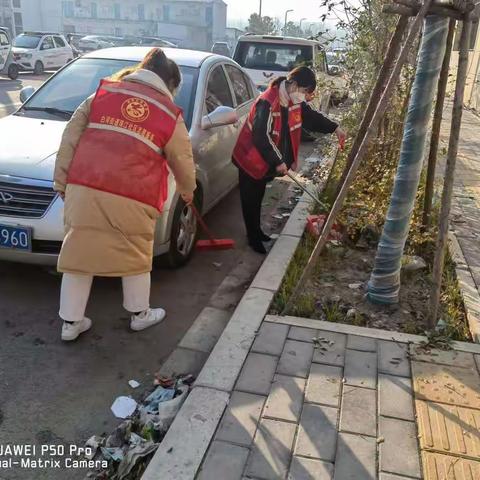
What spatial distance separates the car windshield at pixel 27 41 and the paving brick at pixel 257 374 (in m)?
21.1

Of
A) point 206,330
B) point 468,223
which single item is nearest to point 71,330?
point 206,330

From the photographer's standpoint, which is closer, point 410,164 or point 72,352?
point 72,352

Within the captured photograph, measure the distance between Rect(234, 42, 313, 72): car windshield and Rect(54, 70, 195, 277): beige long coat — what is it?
25.6 ft

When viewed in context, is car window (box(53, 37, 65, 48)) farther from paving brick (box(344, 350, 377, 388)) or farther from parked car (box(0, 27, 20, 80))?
paving brick (box(344, 350, 377, 388))

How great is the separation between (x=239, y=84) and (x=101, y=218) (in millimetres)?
3759

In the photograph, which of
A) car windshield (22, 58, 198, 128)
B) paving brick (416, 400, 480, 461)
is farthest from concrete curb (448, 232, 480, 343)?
car windshield (22, 58, 198, 128)

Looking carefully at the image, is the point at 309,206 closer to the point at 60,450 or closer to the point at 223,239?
the point at 223,239

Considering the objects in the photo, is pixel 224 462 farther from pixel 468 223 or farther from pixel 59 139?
pixel 468 223

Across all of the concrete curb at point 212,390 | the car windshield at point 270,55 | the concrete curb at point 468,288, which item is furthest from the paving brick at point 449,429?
the car windshield at point 270,55

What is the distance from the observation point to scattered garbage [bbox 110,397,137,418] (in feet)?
9.29

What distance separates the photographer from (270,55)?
10.6 metres

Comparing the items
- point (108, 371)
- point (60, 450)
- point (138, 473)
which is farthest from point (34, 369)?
point (138, 473)

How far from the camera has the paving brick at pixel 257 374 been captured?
2.85 meters

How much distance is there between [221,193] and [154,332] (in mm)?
2281
